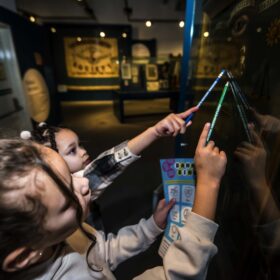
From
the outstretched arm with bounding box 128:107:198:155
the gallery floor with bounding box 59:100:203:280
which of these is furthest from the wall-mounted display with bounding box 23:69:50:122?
the outstretched arm with bounding box 128:107:198:155

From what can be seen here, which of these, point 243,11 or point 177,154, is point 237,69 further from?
point 177,154

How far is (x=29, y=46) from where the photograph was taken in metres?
2.49

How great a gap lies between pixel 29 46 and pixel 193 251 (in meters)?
2.91

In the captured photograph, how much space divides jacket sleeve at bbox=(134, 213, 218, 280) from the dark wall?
2.43m

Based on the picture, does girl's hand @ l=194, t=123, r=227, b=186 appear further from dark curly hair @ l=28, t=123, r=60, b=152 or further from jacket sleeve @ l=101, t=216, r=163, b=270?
dark curly hair @ l=28, t=123, r=60, b=152

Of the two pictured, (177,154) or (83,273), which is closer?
(83,273)

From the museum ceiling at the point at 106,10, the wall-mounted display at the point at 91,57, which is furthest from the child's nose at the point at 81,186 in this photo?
the wall-mounted display at the point at 91,57

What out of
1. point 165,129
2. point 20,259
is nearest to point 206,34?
point 165,129

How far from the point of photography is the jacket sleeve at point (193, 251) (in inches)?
14.3

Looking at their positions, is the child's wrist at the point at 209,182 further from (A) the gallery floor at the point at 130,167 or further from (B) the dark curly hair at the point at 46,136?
(B) the dark curly hair at the point at 46,136

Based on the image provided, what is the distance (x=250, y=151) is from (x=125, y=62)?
323 centimetres

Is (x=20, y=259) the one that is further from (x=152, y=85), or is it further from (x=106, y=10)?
(x=106, y=10)

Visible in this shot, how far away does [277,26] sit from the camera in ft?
1.12

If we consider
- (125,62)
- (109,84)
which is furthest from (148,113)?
(109,84)
